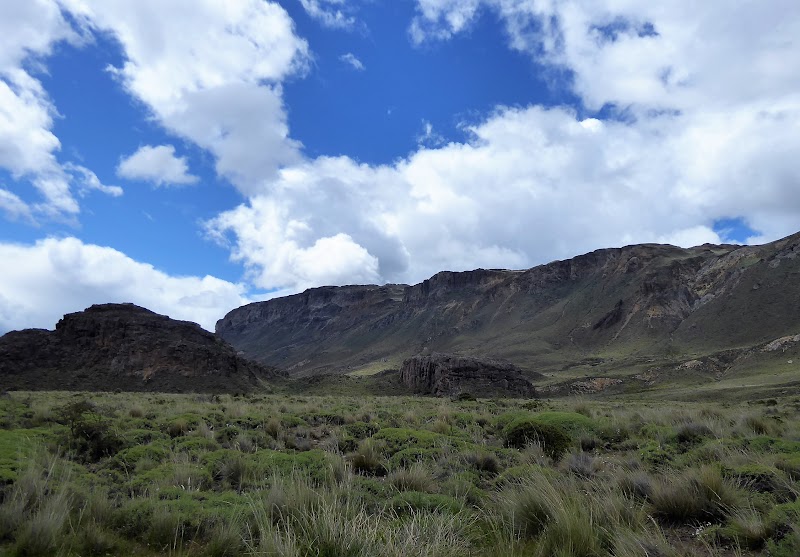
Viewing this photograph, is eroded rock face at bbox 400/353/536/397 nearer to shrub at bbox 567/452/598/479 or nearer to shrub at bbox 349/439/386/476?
shrub at bbox 349/439/386/476

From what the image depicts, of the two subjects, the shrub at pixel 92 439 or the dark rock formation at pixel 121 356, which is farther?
the dark rock formation at pixel 121 356

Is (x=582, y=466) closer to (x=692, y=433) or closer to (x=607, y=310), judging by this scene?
(x=692, y=433)

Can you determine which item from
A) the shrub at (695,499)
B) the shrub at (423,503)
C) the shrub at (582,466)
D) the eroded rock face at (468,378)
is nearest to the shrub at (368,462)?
the shrub at (423,503)

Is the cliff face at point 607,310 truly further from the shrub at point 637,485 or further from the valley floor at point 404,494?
the shrub at point 637,485

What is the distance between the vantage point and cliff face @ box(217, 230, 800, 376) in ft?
321

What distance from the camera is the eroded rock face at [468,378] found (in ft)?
207

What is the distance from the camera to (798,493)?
16.7 ft

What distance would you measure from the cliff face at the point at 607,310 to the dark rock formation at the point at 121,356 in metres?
68.3

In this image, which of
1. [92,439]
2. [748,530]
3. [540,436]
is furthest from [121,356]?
[748,530]

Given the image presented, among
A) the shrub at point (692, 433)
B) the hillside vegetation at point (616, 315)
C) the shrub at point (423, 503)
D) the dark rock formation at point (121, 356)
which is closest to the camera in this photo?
the shrub at point (423, 503)

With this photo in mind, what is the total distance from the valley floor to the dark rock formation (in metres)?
59.5

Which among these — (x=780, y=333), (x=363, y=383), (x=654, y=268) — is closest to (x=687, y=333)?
(x=780, y=333)

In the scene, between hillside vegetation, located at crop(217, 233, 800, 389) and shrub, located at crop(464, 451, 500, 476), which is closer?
shrub, located at crop(464, 451, 500, 476)

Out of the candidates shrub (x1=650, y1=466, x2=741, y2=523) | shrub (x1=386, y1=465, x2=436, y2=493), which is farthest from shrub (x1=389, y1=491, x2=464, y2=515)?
shrub (x1=650, y1=466, x2=741, y2=523)
